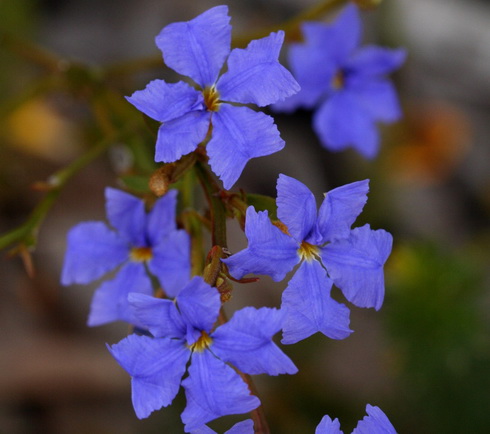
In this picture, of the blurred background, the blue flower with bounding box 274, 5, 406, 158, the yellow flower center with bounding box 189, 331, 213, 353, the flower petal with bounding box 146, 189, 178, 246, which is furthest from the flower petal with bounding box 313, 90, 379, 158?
the yellow flower center with bounding box 189, 331, 213, 353

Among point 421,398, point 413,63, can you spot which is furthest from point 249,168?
point 421,398

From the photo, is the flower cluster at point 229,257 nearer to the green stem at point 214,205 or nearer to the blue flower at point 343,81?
the green stem at point 214,205

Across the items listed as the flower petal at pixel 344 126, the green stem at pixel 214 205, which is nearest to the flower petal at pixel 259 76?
the green stem at pixel 214 205

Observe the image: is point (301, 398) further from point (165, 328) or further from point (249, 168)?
point (165, 328)

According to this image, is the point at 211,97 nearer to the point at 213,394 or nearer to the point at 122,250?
the point at 122,250

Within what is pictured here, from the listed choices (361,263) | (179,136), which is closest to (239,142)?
(179,136)
